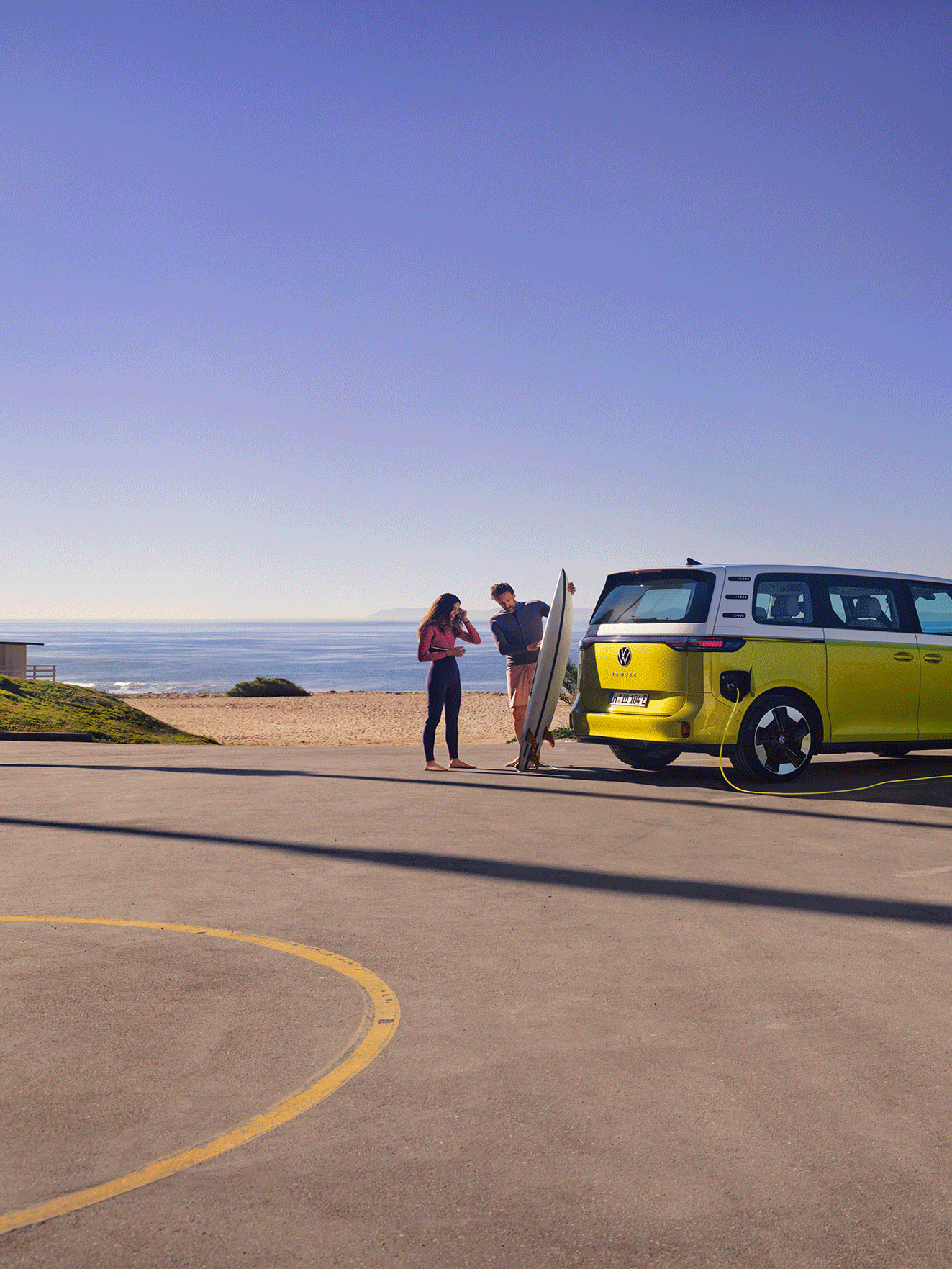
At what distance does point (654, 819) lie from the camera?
330 inches

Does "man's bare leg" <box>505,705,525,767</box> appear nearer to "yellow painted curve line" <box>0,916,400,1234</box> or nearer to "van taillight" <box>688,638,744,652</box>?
"van taillight" <box>688,638,744,652</box>

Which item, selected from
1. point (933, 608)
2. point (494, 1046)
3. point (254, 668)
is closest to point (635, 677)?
point (933, 608)

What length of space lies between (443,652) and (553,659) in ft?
3.82

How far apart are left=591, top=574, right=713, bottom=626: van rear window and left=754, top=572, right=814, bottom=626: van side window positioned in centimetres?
54

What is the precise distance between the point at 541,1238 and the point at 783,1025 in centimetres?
174

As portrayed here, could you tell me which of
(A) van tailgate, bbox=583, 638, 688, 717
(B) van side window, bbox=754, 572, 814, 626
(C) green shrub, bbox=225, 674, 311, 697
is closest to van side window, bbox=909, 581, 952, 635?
(B) van side window, bbox=754, 572, 814, 626

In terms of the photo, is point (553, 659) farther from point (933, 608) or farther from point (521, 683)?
point (933, 608)

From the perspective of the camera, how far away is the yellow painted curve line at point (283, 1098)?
2.68 metres

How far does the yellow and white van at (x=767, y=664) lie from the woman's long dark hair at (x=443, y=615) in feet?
4.67

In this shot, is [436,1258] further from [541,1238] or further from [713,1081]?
[713,1081]

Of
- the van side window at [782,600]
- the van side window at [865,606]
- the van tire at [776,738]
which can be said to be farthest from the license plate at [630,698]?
the van side window at [865,606]

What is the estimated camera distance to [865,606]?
10.4 metres

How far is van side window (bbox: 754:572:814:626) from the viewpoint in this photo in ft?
32.5

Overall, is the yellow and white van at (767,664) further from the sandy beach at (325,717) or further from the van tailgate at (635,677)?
the sandy beach at (325,717)
